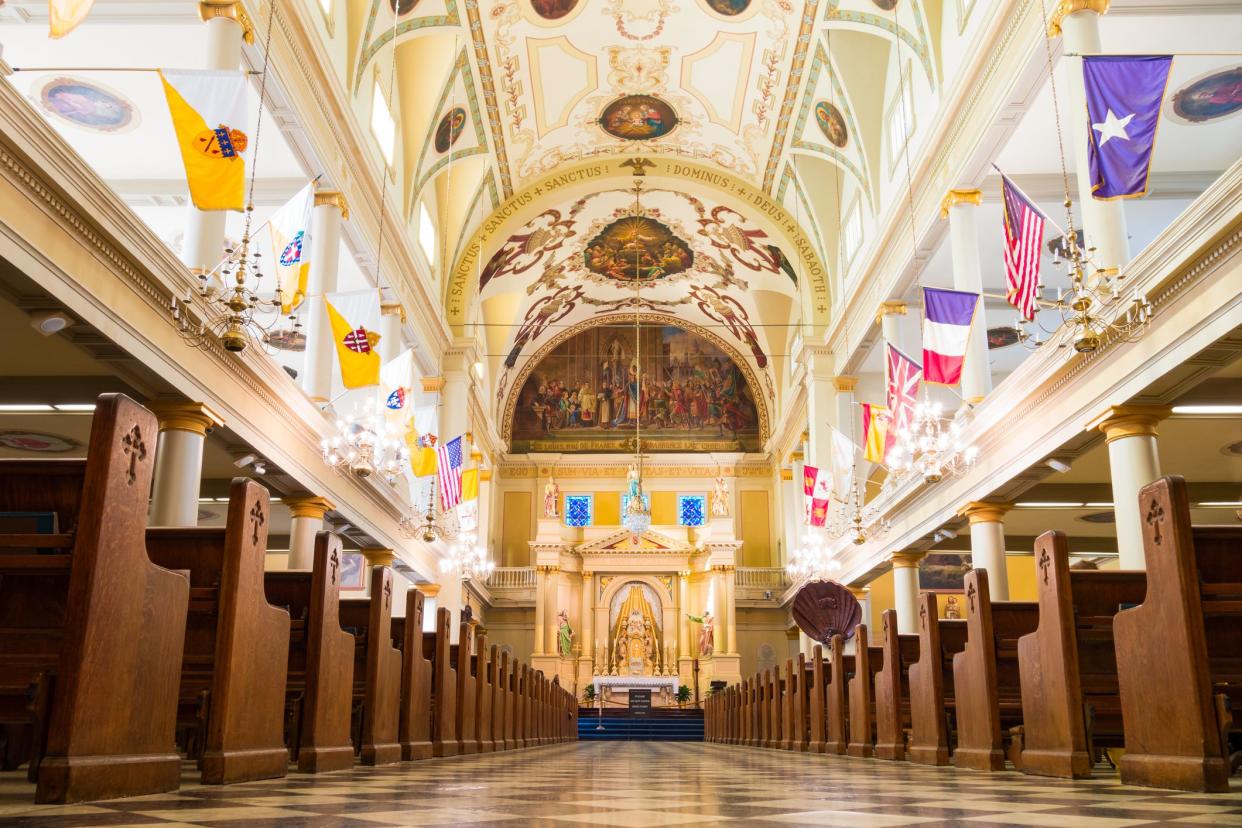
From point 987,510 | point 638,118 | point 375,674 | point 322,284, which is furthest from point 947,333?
point 638,118

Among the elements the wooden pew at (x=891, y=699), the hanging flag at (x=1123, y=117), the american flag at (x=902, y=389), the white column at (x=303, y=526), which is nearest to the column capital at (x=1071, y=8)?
the hanging flag at (x=1123, y=117)

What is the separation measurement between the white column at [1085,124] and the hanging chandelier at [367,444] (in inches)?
350

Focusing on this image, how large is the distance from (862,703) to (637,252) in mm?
20499

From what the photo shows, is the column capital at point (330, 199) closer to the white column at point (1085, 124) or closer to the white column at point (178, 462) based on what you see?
the white column at point (178, 462)

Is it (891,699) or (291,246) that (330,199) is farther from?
(891,699)

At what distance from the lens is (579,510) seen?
33688mm

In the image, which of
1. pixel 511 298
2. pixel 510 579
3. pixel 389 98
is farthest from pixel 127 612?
pixel 510 579

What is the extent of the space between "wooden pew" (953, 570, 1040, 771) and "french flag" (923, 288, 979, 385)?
5.40 meters

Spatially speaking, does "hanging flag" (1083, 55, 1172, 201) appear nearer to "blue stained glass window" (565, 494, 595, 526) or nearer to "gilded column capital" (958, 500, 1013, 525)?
"gilded column capital" (958, 500, 1013, 525)

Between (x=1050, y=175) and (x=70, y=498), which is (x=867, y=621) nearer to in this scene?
(x=1050, y=175)

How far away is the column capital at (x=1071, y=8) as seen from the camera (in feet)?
37.0

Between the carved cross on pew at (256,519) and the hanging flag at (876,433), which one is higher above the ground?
the hanging flag at (876,433)

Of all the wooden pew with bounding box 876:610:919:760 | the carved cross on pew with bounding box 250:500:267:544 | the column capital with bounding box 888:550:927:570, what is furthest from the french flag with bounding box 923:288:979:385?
→ the carved cross on pew with bounding box 250:500:267:544

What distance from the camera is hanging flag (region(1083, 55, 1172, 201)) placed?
28.4ft
